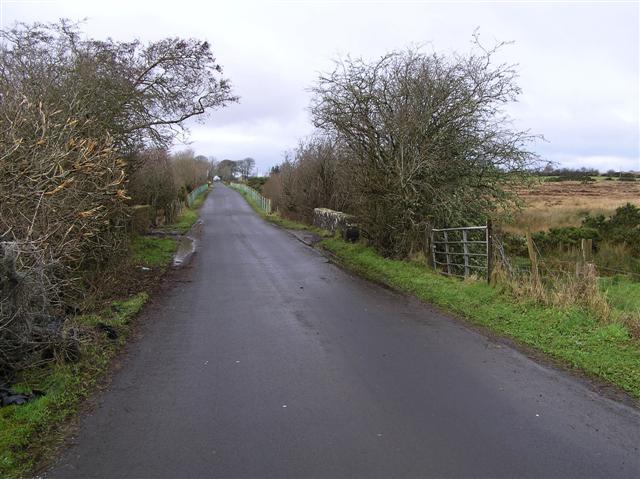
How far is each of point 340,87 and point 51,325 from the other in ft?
34.8

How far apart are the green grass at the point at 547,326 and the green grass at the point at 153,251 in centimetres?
690

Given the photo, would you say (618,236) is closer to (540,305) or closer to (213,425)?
(540,305)

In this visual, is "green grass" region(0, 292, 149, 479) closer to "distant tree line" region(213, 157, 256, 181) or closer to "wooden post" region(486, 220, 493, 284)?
"wooden post" region(486, 220, 493, 284)

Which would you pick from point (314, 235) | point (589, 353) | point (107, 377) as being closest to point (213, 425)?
point (107, 377)

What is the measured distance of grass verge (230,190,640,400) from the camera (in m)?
6.03

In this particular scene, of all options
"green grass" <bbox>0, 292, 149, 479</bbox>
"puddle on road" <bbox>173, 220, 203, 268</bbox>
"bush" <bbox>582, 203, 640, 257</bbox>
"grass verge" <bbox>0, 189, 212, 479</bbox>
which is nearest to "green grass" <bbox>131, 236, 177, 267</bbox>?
"puddle on road" <bbox>173, 220, 203, 268</bbox>

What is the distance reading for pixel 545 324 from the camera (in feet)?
25.0

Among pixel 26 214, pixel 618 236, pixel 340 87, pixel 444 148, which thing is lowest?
pixel 618 236

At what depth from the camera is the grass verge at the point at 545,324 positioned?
6027 mm

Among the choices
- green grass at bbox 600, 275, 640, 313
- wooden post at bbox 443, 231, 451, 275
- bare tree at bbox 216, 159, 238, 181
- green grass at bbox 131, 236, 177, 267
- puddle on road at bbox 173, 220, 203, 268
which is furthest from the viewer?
bare tree at bbox 216, 159, 238, 181

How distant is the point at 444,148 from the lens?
46.4ft

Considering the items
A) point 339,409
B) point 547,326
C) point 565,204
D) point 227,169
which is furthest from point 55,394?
point 227,169

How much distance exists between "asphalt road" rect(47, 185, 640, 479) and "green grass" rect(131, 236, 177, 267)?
6.99 meters

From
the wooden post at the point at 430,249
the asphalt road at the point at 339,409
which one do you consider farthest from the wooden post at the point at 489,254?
the wooden post at the point at 430,249
